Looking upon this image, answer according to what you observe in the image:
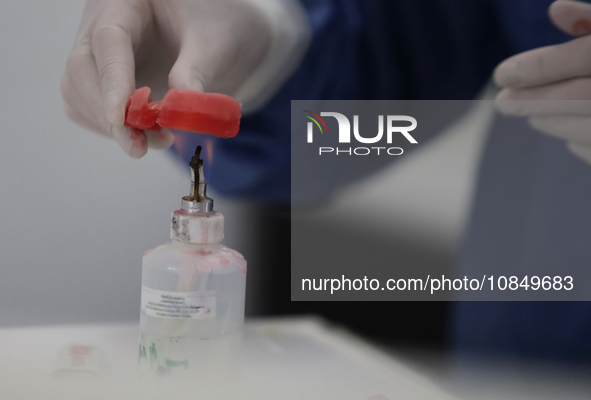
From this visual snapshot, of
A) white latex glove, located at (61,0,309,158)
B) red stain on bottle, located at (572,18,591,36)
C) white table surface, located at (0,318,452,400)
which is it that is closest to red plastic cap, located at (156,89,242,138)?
white latex glove, located at (61,0,309,158)

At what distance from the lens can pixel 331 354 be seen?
0.57 m

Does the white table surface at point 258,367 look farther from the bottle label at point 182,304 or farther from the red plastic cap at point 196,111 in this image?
the red plastic cap at point 196,111

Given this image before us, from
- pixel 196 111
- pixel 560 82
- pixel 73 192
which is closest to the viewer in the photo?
pixel 196 111

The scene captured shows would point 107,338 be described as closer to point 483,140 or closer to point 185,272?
point 185,272

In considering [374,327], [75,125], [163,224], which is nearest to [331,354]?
[374,327]

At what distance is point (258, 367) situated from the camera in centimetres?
52

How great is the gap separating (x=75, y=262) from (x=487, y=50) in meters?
0.61

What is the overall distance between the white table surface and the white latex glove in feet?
0.73

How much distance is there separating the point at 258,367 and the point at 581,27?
471 mm

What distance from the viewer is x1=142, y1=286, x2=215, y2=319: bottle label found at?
40cm

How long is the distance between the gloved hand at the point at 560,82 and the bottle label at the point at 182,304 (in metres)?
0.36

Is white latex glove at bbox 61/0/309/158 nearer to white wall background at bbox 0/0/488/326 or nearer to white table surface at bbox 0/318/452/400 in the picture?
white wall background at bbox 0/0/488/326

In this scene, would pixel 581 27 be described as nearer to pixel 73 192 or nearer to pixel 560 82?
pixel 560 82

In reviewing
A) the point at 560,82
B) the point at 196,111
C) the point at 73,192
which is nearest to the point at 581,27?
the point at 560,82
